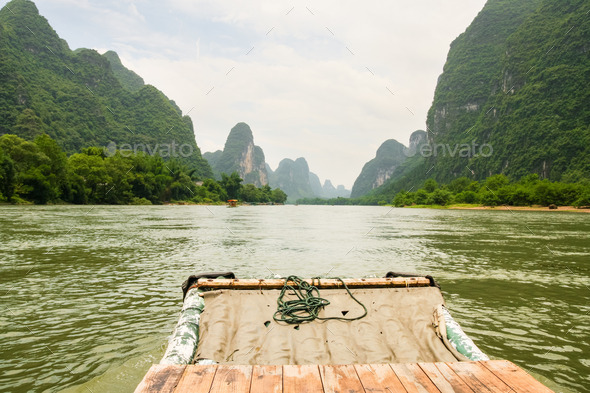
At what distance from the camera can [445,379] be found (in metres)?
2.41

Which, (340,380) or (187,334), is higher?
(340,380)

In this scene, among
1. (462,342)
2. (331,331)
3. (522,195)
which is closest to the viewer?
(462,342)

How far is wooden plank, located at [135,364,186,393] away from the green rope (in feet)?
6.49

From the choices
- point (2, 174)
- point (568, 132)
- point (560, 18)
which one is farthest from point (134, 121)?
point (560, 18)

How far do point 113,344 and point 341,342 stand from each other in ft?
11.1

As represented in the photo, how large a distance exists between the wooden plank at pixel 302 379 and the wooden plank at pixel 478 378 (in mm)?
1111

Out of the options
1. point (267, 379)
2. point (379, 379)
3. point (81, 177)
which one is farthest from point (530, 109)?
point (267, 379)

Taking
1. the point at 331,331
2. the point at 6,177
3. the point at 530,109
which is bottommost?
the point at 331,331

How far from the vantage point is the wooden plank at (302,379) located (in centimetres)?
221

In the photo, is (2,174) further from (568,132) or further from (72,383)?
(568,132)

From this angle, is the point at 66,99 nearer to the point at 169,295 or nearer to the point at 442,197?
the point at 442,197

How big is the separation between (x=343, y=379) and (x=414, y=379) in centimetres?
54

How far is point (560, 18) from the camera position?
140 m

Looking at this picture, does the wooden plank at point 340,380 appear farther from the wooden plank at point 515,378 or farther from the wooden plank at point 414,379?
the wooden plank at point 515,378
